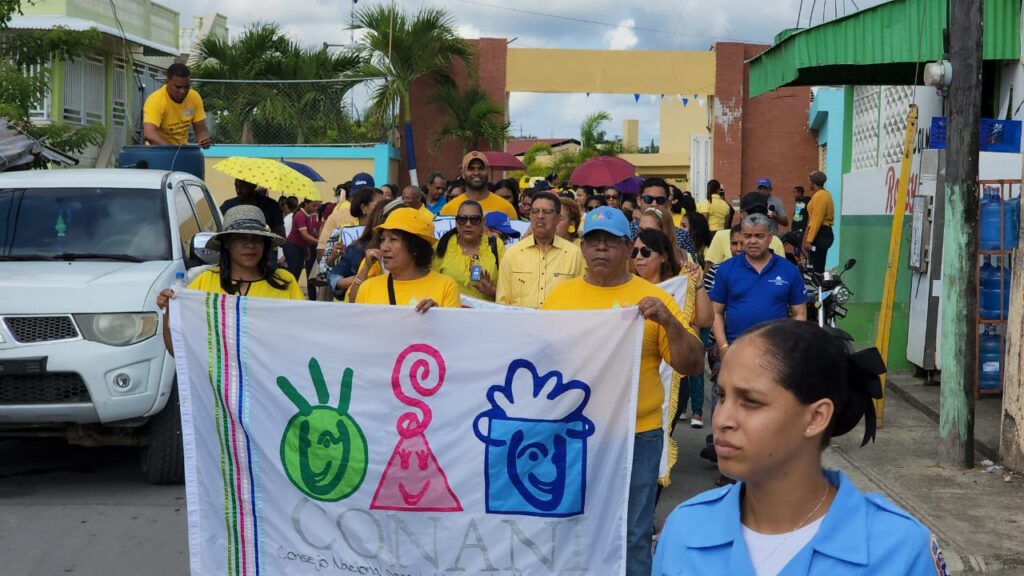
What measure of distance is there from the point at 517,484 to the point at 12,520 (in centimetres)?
384

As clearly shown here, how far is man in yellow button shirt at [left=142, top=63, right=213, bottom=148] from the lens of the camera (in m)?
12.8

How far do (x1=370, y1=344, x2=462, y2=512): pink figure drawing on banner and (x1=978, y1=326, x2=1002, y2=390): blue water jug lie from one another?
6.98 meters

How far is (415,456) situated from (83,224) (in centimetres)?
467

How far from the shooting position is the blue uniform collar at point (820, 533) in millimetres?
2467

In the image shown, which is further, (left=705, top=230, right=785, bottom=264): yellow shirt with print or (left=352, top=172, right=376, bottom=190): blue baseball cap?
(left=352, top=172, right=376, bottom=190): blue baseball cap

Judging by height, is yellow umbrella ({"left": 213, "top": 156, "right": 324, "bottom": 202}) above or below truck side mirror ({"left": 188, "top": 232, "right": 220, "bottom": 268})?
above

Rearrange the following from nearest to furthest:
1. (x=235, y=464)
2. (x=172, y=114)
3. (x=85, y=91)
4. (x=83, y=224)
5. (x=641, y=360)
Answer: (x=641, y=360) < (x=235, y=464) < (x=83, y=224) < (x=172, y=114) < (x=85, y=91)

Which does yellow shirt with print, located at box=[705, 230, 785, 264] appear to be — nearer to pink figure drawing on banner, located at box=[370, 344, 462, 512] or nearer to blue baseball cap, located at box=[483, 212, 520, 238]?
blue baseball cap, located at box=[483, 212, 520, 238]

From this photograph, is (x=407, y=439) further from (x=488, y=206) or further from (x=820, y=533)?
(x=488, y=206)

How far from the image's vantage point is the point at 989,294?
449 inches

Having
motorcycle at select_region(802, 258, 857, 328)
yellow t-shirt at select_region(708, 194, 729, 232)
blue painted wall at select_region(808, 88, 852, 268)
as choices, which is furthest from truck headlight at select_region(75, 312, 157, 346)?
blue painted wall at select_region(808, 88, 852, 268)

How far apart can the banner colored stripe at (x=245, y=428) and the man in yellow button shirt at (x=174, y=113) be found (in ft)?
23.5

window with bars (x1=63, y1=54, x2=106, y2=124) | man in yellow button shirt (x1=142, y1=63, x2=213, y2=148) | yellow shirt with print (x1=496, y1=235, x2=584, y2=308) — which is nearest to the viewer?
yellow shirt with print (x1=496, y1=235, x2=584, y2=308)

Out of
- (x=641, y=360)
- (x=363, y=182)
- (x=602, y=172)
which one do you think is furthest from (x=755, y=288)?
(x=602, y=172)
